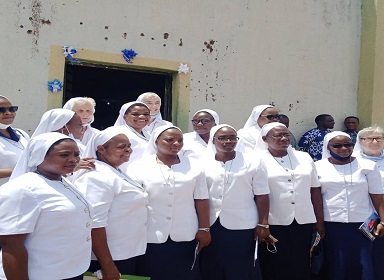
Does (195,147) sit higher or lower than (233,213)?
higher

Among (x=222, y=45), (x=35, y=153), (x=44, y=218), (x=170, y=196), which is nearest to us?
(x=44, y=218)

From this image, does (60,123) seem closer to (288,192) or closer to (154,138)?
(154,138)

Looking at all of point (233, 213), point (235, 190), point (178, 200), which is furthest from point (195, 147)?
point (178, 200)

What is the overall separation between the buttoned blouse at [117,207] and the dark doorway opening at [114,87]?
11.0ft

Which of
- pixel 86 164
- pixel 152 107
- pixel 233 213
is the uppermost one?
pixel 152 107

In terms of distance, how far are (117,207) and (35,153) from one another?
2.40 feet

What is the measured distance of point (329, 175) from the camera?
13.9 feet

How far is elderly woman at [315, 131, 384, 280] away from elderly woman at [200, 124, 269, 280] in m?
0.74

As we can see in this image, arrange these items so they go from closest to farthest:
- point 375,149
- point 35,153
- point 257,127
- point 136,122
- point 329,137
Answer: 1. point 35,153
2. point 329,137
3. point 136,122
4. point 375,149
5. point 257,127

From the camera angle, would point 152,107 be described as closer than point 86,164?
→ No

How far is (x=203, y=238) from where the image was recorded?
Answer: 355cm

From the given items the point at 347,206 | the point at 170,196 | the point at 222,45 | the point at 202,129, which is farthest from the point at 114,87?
the point at 347,206

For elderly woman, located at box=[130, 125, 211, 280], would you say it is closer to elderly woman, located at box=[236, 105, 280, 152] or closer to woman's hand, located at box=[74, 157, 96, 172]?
woman's hand, located at box=[74, 157, 96, 172]

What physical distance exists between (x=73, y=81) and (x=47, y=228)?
159 inches
